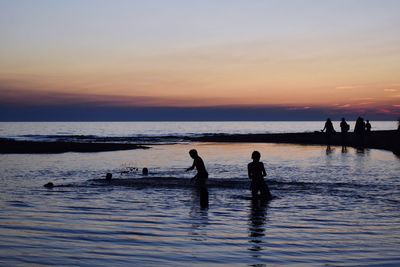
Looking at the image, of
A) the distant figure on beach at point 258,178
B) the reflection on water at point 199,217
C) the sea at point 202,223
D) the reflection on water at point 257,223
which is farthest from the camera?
the distant figure on beach at point 258,178

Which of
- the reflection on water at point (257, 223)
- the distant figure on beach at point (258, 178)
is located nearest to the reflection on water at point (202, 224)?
the reflection on water at point (257, 223)

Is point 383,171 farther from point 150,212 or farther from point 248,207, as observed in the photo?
point 150,212

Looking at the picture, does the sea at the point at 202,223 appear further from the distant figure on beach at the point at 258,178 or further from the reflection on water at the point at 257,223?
the distant figure on beach at the point at 258,178

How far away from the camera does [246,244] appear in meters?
9.79

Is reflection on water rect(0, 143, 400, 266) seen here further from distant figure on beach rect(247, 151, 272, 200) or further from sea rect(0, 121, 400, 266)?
distant figure on beach rect(247, 151, 272, 200)

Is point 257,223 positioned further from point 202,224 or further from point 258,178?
point 258,178

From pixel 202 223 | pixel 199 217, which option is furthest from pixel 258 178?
pixel 202 223

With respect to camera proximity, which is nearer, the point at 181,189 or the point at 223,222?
the point at 223,222

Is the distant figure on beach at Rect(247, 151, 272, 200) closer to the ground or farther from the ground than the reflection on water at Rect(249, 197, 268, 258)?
farther from the ground

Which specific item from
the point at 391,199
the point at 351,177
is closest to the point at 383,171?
the point at 351,177

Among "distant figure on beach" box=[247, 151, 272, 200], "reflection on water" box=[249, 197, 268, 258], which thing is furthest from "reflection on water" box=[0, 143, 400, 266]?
"distant figure on beach" box=[247, 151, 272, 200]

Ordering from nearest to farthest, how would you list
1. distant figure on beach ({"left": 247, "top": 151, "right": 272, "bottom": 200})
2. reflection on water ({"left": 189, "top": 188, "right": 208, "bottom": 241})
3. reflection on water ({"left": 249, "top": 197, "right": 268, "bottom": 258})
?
reflection on water ({"left": 249, "top": 197, "right": 268, "bottom": 258}) < reflection on water ({"left": 189, "top": 188, "right": 208, "bottom": 241}) < distant figure on beach ({"left": 247, "top": 151, "right": 272, "bottom": 200})

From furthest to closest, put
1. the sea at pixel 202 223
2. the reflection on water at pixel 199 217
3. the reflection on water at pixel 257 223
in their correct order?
the reflection on water at pixel 199 217
the reflection on water at pixel 257 223
the sea at pixel 202 223

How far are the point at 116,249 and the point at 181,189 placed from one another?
9.35 metres
